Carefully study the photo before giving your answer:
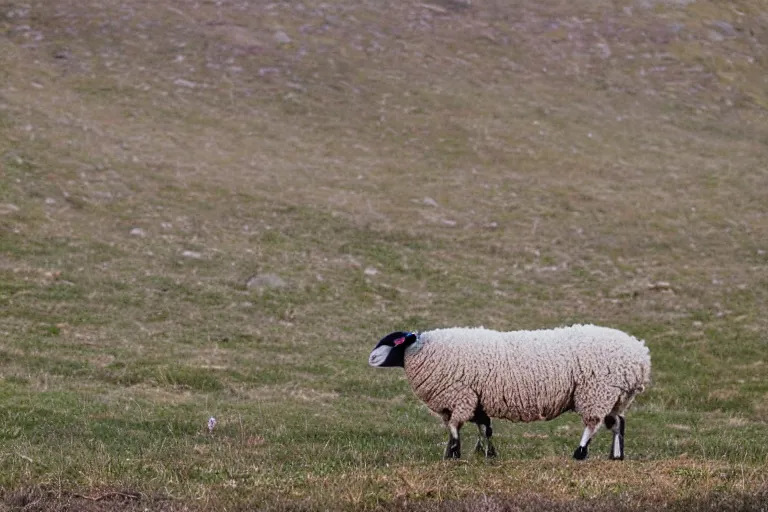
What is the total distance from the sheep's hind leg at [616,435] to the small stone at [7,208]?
22.1m

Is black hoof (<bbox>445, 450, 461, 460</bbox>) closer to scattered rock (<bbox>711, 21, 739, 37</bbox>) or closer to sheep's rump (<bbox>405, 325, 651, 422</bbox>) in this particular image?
sheep's rump (<bbox>405, 325, 651, 422</bbox>)

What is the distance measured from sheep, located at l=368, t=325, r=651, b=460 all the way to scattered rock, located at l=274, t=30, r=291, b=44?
129 ft

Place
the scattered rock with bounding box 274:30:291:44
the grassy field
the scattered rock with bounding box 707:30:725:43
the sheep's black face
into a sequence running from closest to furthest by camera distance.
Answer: the grassy field
the sheep's black face
the scattered rock with bounding box 274:30:291:44
the scattered rock with bounding box 707:30:725:43

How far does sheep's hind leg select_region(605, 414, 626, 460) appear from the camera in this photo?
1227cm

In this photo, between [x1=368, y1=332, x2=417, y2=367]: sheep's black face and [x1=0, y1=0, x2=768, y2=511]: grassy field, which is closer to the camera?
[x1=0, y1=0, x2=768, y2=511]: grassy field

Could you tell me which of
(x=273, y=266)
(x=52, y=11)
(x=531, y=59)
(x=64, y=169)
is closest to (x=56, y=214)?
(x=64, y=169)

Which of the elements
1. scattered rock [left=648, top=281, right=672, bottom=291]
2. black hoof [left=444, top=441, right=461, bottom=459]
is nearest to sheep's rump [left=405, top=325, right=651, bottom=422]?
black hoof [left=444, top=441, right=461, bottom=459]

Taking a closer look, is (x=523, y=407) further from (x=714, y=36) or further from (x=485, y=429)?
(x=714, y=36)

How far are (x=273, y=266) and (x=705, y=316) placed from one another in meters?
12.5

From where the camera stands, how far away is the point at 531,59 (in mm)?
52188

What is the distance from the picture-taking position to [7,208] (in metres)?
29.5

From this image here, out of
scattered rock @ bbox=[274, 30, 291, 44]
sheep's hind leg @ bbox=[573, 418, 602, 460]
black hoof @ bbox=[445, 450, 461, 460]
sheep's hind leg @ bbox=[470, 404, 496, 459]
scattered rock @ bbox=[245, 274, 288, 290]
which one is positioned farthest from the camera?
scattered rock @ bbox=[274, 30, 291, 44]

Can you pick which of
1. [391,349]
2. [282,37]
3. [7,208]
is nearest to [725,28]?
[282,37]

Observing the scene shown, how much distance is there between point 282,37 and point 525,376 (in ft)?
133
